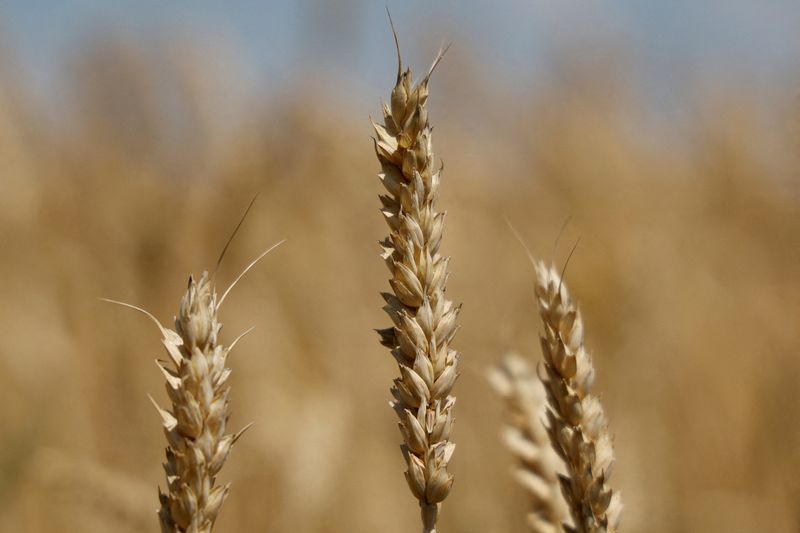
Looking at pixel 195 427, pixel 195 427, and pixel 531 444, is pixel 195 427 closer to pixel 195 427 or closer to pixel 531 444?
pixel 195 427

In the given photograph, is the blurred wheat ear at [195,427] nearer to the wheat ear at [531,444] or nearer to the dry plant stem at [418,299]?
the dry plant stem at [418,299]

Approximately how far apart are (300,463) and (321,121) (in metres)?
1.87

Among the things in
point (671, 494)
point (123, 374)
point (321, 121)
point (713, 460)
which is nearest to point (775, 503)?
point (671, 494)

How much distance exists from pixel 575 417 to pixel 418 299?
→ 181mm

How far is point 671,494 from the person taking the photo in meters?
1.83

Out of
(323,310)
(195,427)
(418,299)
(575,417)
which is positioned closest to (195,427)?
(195,427)

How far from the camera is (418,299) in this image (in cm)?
65

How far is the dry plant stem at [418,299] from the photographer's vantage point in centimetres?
64

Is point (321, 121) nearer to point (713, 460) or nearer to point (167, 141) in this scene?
point (167, 141)

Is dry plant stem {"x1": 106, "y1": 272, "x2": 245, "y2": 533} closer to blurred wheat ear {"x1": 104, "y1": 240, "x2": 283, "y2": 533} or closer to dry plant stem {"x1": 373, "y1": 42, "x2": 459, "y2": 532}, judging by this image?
blurred wheat ear {"x1": 104, "y1": 240, "x2": 283, "y2": 533}

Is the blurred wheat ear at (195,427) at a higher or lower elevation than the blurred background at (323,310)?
lower

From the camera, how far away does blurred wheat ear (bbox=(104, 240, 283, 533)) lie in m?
0.60

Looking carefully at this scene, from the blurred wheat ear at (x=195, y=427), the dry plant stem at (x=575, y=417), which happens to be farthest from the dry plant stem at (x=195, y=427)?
the dry plant stem at (x=575, y=417)

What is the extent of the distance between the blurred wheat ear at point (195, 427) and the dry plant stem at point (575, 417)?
0.28 metres
